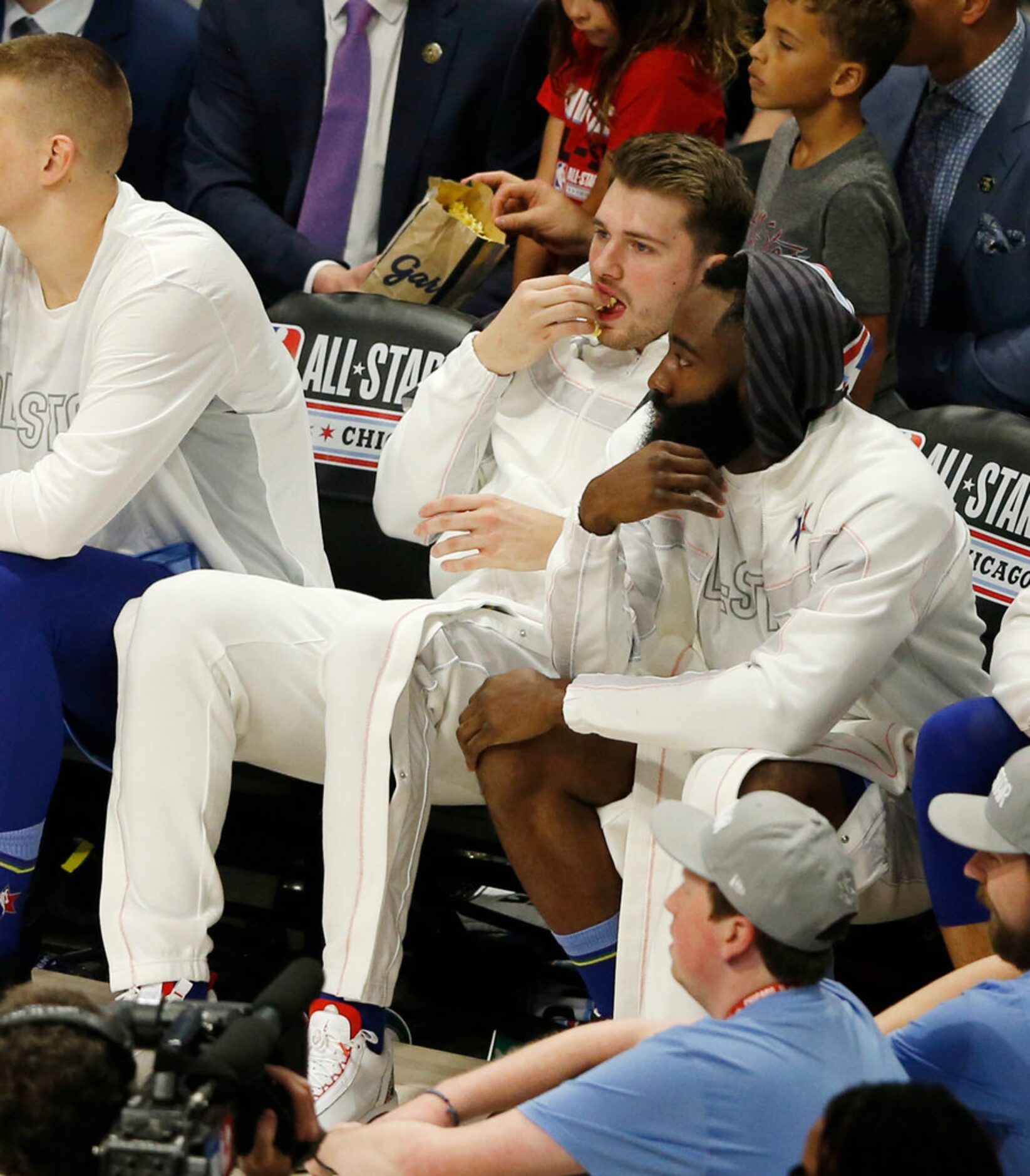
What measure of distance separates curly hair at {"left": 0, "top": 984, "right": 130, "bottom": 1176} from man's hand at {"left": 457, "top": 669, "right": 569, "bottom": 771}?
1086mm

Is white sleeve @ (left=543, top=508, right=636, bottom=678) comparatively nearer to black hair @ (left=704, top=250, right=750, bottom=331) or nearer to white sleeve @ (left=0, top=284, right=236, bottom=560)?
black hair @ (left=704, top=250, right=750, bottom=331)

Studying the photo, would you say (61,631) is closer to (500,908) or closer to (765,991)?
(500,908)

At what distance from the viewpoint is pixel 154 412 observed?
316cm

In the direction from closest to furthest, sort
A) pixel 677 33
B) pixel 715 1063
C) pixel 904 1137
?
1. pixel 904 1137
2. pixel 715 1063
3. pixel 677 33

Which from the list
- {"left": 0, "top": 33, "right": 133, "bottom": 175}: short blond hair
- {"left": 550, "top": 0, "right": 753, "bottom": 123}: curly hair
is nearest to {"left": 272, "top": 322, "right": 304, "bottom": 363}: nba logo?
{"left": 0, "top": 33, "right": 133, "bottom": 175}: short blond hair

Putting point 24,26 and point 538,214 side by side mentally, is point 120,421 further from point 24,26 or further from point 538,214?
point 24,26

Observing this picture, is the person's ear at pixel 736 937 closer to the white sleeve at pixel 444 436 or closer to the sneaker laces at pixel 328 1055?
the sneaker laces at pixel 328 1055

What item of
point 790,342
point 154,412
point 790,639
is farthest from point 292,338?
point 790,639

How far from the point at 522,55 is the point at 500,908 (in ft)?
6.18

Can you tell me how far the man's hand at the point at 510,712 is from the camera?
2848mm

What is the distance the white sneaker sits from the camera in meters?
2.75

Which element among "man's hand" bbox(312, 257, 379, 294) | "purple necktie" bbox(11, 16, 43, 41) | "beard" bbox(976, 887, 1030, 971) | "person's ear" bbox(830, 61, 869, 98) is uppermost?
"person's ear" bbox(830, 61, 869, 98)

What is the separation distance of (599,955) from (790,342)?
0.95 metres

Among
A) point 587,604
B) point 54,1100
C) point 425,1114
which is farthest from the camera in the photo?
point 587,604
